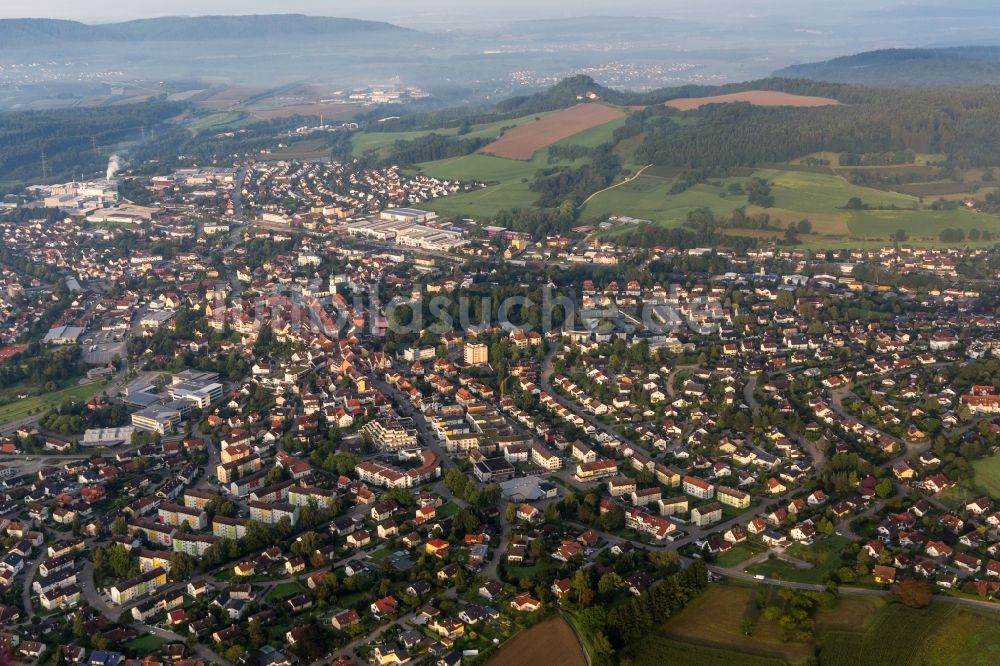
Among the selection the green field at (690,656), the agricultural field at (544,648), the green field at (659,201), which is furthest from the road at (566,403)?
the green field at (659,201)

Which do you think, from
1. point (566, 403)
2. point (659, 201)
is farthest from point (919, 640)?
point (659, 201)

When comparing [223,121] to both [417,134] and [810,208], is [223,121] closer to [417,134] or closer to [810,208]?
[417,134]

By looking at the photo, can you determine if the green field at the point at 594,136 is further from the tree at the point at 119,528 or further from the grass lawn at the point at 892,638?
the grass lawn at the point at 892,638

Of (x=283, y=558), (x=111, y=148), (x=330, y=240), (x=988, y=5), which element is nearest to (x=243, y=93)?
(x=111, y=148)

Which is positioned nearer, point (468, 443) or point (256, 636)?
point (256, 636)

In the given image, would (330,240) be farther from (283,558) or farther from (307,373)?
(283,558)

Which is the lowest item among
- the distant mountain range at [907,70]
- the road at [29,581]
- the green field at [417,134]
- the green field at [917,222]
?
the road at [29,581]
